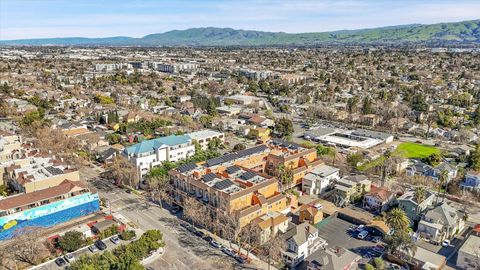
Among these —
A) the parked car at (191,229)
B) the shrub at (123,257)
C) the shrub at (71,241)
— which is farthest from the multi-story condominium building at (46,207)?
the parked car at (191,229)

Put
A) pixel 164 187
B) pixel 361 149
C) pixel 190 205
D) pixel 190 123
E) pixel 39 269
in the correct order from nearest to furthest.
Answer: pixel 39 269 < pixel 190 205 < pixel 164 187 < pixel 361 149 < pixel 190 123

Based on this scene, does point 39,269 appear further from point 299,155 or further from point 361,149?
point 361,149

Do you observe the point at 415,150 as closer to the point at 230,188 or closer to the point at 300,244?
the point at 230,188

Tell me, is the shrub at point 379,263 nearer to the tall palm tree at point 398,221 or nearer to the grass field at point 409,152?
the tall palm tree at point 398,221

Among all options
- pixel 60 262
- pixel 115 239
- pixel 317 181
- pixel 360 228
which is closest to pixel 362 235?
pixel 360 228

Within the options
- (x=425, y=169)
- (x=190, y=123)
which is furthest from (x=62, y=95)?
(x=425, y=169)

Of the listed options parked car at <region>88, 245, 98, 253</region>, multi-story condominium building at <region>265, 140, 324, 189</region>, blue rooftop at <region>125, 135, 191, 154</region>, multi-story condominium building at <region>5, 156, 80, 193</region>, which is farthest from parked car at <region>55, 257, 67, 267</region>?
multi-story condominium building at <region>265, 140, 324, 189</region>
